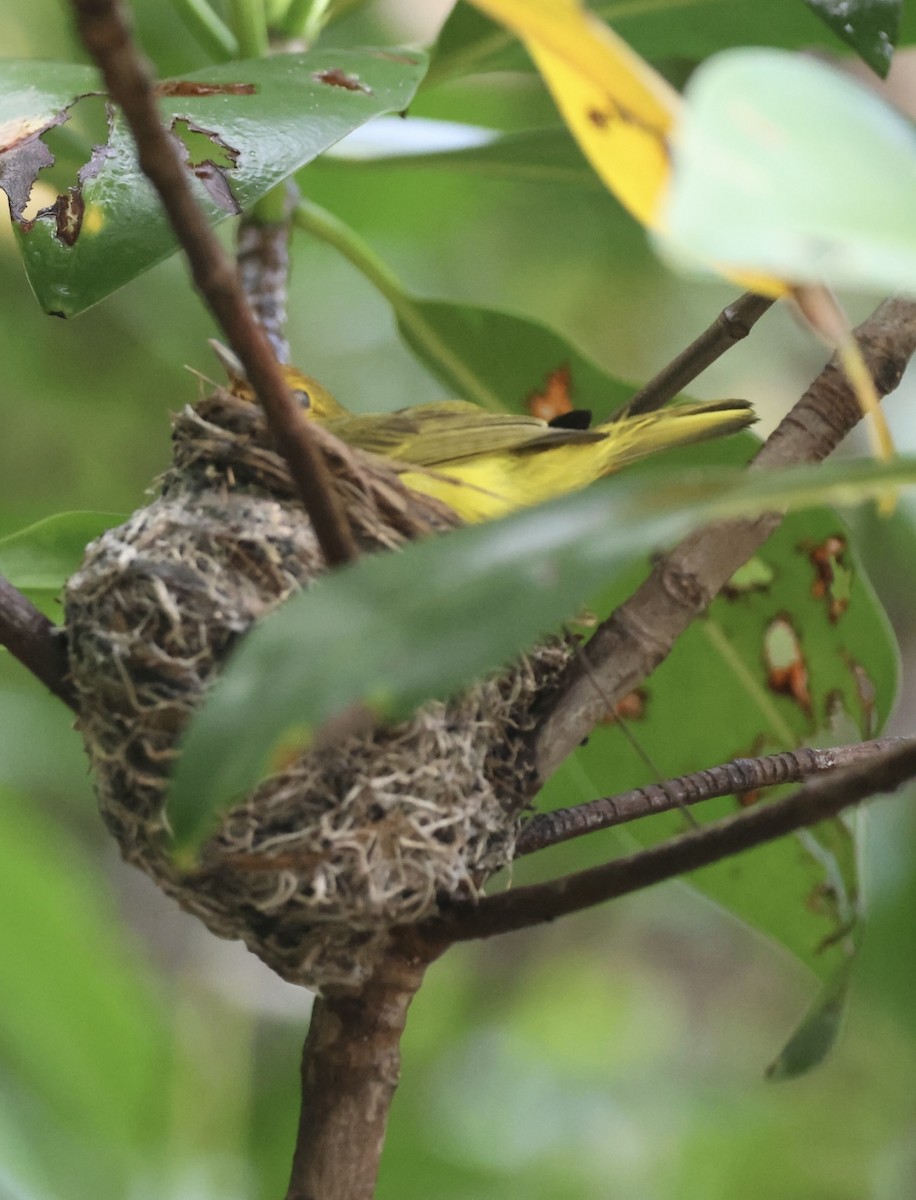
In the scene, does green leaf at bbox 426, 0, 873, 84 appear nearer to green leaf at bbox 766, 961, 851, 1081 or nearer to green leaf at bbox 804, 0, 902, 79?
green leaf at bbox 804, 0, 902, 79

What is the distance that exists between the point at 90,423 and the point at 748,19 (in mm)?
1651

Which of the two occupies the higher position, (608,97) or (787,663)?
(608,97)

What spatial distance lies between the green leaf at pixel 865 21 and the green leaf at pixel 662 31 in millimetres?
515

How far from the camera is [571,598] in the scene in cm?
61

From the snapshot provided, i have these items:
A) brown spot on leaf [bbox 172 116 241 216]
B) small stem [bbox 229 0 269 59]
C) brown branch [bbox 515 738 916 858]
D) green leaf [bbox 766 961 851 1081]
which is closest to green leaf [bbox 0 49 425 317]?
brown spot on leaf [bbox 172 116 241 216]

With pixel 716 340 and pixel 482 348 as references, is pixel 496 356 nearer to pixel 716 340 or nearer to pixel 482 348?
pixel 482 348

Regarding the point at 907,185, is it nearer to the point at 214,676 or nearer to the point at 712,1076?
the point at 214,676

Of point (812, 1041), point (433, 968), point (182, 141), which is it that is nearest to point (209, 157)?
point (182, 141)

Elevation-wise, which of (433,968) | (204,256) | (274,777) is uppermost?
(204,256)

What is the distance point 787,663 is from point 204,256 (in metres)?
1.18

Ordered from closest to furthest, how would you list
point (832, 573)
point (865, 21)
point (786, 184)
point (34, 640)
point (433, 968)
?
point (786, 184)
point (34, 640)
point (865, 21)
point (832, 573)
point (433, 968)

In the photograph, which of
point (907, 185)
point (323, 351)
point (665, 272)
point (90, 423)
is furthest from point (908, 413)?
point (907, 185)

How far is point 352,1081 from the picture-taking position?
1.13 metres

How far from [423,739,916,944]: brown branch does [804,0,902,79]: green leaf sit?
32.3 inches
